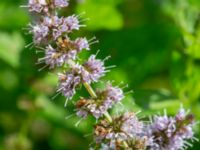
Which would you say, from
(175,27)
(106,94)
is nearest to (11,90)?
(175,27)

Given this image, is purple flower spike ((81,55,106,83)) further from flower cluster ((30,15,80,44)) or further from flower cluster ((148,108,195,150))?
flower cluster ((148,108,195,150))

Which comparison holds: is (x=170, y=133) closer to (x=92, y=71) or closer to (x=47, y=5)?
(x=92, y=71)

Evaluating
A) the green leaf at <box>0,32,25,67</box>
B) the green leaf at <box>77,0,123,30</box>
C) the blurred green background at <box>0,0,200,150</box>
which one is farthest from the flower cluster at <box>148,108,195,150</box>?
the green leaf at <box>0,32,25,67</box>

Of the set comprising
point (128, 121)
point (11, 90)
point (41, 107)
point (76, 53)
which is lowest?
point (128, 121)

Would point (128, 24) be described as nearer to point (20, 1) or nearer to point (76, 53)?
point (20, 1)

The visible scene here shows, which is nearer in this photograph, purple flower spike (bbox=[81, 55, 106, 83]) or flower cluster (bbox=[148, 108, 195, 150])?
purple flower spike (bbox=[81, 55, 106, 83])

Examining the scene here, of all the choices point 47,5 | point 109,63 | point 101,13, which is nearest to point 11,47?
point 101,13
